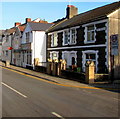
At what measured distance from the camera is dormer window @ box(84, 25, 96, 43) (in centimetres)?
2046

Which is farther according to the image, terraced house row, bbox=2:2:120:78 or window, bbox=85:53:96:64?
window, bbox=85:53:96:64

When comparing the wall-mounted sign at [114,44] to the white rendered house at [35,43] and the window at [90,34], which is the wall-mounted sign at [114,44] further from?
the white rendered house at [35,43]

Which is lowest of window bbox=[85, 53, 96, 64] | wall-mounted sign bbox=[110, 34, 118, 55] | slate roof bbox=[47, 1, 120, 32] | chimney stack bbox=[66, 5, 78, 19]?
window bbox=[85, 53, 96, 64]

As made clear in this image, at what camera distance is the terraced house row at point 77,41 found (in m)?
18.2

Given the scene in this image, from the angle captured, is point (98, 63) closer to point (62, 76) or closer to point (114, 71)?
point (114, 71)

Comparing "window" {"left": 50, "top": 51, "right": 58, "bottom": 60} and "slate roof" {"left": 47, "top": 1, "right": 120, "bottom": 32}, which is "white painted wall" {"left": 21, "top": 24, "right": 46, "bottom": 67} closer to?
"slate roof" {"left": 47, "top": 1, "right": 120, "bottom": 32}

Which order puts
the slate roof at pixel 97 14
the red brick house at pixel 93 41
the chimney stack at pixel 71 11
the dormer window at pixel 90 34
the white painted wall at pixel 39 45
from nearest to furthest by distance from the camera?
1. the red brick house at pixel 93 41
2. the slate roof at pixel 97 14
3. the dormer window at pixel 90 34
4. the chimney stack at pixel 71 11
5. the white painted wall at pixel 39 45

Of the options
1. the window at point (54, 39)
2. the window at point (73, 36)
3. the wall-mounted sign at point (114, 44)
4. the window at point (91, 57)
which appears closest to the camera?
the wall-mounted sign at point (114, 44)

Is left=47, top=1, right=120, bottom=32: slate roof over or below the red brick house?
over

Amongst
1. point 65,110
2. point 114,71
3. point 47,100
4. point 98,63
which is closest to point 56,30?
point 98,63

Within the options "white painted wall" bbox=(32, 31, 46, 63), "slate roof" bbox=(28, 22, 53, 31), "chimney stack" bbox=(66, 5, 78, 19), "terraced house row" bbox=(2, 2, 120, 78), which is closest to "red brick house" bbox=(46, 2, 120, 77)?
"terraced house row" bbox=(2, 2, 120, 78)

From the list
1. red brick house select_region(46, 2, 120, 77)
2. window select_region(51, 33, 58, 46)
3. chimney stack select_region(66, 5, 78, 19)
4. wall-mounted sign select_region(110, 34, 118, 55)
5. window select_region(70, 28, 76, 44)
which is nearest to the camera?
wall-mounted sign select_region(110, 34, 118, 55)

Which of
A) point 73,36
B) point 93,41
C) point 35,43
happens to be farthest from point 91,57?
point 35,43

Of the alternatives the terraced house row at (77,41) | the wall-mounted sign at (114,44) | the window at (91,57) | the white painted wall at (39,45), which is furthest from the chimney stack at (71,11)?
the wall-mounted sign at (114,44)
